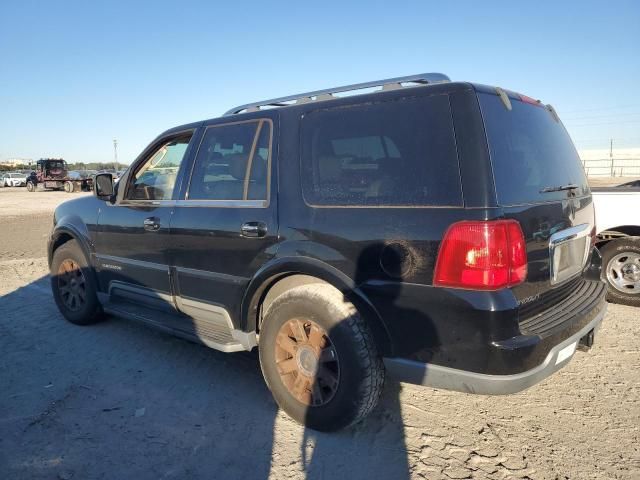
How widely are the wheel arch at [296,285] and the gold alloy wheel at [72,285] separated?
2.38 meters

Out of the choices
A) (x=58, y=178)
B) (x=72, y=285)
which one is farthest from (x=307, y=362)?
(x=58, y=178)

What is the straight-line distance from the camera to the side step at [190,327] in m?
3.19

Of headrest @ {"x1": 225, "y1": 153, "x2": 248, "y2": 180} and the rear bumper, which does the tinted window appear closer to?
headrest @ {"x1": 225, "y1": 153, "x2": 248, "y2": 180}

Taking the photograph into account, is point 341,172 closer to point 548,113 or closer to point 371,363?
point 371,363

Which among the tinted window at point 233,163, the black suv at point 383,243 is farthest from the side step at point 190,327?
the tinted window at point 233,163

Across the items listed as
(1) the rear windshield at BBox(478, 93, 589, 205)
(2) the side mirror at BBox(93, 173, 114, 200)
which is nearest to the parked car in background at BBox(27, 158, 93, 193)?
(2) the side mirror at BBox(93, 173, 114, 200)

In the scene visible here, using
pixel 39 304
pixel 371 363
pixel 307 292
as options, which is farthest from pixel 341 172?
pixel 39 304

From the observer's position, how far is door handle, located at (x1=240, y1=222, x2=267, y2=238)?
9.58ft

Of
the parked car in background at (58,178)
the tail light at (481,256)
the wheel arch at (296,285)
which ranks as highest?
the parked car in background at (58,178)

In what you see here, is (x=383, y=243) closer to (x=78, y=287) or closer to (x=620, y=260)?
(x=78, y=287)

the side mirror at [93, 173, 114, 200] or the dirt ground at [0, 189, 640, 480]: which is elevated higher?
the side mirror at [93, 173, 114, 200]

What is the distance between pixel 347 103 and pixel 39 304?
4.82 meters

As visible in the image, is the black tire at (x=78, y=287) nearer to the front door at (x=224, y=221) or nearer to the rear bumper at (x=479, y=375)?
the front door at (x=224, y=221)

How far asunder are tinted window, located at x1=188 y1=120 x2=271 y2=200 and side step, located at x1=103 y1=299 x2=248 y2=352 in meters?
0.94
